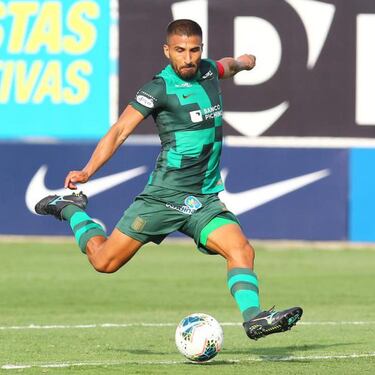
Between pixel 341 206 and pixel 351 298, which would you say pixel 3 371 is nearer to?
pixel 351 298

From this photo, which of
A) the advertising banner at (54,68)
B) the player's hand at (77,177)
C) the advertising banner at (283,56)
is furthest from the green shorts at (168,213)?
the advertising banner at (54,68)

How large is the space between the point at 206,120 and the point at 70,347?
2114 mm

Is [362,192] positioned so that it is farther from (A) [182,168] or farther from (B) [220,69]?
(A) [182,168]

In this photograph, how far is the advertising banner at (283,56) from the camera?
18.2 meters

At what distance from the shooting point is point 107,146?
363 inches

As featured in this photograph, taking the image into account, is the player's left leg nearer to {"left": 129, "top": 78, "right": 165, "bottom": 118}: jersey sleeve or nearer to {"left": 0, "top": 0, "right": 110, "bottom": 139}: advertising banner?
{"left": 129, "top": 78, "right": 165, "bottom": 118}: jersey sleeve

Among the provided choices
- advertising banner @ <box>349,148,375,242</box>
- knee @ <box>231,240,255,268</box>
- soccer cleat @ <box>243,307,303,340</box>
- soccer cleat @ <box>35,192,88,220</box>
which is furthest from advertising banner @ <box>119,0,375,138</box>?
soccer cleat @ <box>243,307,303,340</box>

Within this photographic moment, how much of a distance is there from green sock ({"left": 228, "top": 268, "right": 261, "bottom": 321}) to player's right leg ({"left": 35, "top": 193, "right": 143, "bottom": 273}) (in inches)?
33.3

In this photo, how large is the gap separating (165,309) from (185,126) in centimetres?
392

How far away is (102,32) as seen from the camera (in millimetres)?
18594

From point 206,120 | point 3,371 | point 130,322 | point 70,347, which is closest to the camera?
point 3,371

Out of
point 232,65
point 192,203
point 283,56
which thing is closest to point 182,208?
point 192,203

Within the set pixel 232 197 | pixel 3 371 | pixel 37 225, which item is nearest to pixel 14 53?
pixel 37 225

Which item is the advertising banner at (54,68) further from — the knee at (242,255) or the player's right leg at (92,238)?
the knee at (242,255)
